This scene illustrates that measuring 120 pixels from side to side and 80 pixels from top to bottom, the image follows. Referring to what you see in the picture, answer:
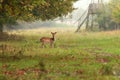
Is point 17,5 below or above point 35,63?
above

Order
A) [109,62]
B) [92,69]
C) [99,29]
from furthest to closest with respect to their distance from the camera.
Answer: [99,29], [109,62], [92,69]

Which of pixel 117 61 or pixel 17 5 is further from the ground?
pixel 17 5

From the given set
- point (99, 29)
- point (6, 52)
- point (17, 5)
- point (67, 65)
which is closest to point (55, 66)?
point (67, 65)

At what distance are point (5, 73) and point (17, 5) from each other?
773cm

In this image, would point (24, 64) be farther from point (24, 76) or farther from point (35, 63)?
point (24, 76)

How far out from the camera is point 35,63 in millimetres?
24531

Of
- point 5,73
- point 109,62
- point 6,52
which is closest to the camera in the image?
point 5,73

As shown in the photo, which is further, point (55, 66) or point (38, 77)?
point (55, 66)

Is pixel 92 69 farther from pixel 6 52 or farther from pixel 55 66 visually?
pixel 6 52

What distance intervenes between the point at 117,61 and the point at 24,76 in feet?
29.9

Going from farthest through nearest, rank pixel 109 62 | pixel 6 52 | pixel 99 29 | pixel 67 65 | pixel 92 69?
pixel 99 29 → pixel 6 52 → pixel 109 62 → pixel 67 65 → pixel 92 69

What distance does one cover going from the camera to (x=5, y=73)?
20.4m

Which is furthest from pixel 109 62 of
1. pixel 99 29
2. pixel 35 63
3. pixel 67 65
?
pixel 99 29

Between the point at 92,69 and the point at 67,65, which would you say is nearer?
the point at 92,69
